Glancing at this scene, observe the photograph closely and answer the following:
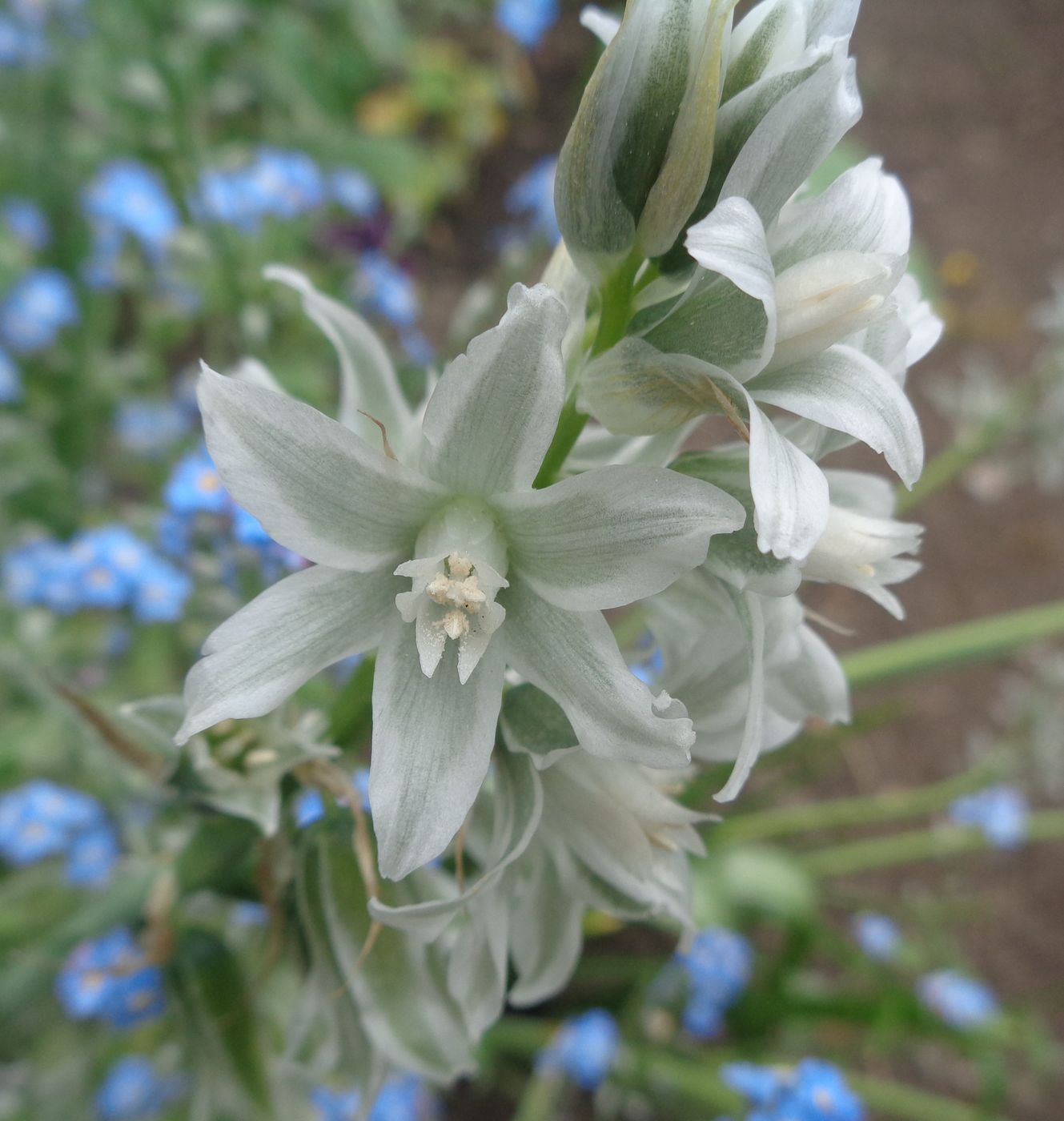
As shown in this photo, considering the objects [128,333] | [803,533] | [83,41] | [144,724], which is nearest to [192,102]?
[83,41]

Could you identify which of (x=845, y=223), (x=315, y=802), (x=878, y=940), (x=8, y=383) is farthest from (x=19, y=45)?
(x=878, y=940)

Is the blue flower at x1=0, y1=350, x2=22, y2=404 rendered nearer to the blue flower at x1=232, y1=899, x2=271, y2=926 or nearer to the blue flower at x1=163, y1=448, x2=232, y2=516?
the blue flower at x1=163, y1=448, x2=232, y2=516

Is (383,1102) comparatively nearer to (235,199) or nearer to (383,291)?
(383,291)

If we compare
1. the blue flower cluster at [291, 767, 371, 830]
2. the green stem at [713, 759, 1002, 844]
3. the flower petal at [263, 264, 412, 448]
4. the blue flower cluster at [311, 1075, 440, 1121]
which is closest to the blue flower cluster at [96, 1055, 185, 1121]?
the blue flower cluster at [311, 1075, 440, 1121]

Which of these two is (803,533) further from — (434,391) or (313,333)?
(313,333)

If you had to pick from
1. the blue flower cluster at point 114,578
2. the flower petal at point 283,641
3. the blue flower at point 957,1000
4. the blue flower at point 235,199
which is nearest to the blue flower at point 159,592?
the blue flower cluster at point 114,578
